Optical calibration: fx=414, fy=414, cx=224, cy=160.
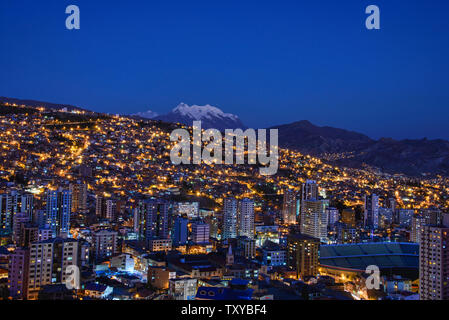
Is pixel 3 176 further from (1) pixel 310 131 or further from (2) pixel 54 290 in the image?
(1) pixel 310 131

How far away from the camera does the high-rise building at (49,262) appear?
5750mm

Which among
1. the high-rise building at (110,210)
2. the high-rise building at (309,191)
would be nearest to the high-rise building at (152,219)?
the high-rise building at (110,210)

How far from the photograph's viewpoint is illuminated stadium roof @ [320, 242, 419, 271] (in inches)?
362

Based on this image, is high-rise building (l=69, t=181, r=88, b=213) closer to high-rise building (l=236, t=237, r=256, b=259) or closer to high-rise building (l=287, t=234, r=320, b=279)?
high-rise building (l=236, t=237, r=256, b=259)

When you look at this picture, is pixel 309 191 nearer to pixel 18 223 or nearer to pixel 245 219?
pixel 245 219

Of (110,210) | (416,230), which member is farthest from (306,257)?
(110,210)

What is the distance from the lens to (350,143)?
39.1 m

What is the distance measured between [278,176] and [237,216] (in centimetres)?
1132

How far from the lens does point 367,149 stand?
120 ft

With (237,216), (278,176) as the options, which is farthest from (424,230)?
(278,176)

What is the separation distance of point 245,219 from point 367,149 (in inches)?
1109

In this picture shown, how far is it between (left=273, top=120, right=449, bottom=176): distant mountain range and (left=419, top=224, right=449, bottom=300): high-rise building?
27.4 metres

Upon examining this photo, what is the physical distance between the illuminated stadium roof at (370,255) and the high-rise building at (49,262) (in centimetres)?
511

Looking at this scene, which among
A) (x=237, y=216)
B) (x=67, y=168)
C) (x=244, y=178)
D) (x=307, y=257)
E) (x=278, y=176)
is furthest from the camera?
(x=278, y=176)
